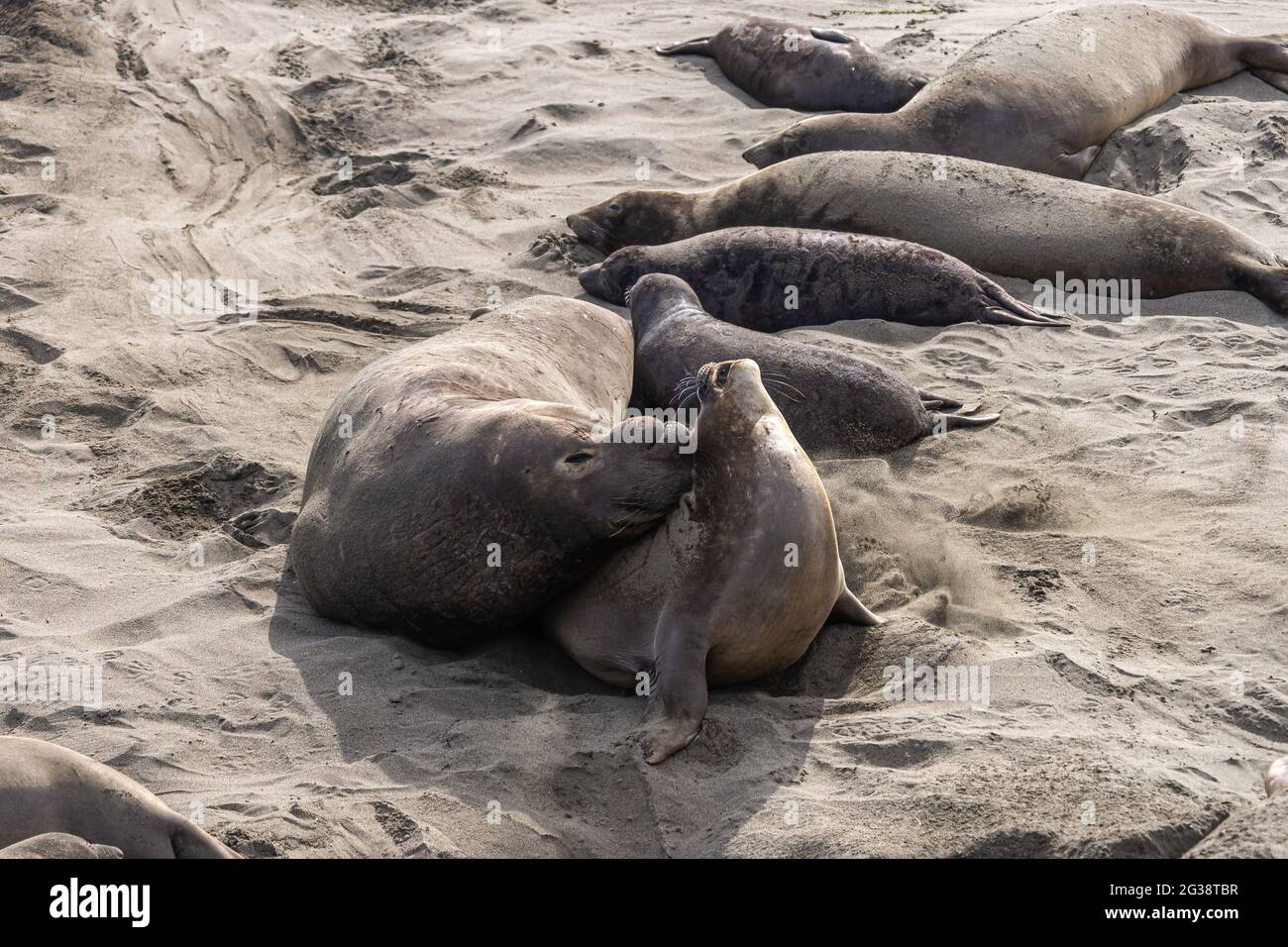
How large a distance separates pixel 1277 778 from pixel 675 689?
5.16 ft

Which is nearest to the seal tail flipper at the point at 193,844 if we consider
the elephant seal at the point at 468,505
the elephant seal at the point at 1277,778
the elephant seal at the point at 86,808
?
the elephant seal at the point at 86,808

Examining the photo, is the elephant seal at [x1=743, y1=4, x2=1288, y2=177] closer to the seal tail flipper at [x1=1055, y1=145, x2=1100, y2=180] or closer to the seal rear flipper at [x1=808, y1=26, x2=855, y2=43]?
the seal tail flipper at [x1=1055, y1=145, x2=1100, y2=180]

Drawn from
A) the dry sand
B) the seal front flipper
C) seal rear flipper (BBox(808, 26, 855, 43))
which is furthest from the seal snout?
the seal front flipper

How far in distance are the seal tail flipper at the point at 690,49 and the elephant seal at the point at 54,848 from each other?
8.74m

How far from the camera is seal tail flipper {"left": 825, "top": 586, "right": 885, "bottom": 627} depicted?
4.41m

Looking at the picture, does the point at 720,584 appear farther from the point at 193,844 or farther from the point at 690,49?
the point at 690,49

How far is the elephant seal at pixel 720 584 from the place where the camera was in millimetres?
4125

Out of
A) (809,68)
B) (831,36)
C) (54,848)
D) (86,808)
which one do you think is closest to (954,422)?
(86,808)

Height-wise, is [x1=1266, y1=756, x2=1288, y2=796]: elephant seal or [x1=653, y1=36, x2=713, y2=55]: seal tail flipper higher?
[x1=653, y1=36, x2=713, y2=55]: seal tail flipper

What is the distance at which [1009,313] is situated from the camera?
6812 millimetres

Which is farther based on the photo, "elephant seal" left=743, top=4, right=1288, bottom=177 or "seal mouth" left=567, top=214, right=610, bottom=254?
"elephant seal" left=743, top=4, right=1288, bottom=177

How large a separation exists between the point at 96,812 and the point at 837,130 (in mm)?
6491

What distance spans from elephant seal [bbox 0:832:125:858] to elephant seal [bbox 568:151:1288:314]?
532 centimetres

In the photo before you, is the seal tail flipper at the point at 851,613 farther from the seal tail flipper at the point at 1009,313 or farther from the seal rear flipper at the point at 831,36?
the seal rear flipper at the point at 831,36
